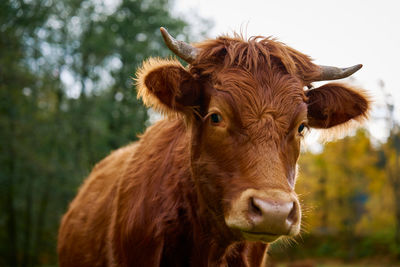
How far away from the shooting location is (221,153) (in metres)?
3.03

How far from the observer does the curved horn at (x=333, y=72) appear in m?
3.46

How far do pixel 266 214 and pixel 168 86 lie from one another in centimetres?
146

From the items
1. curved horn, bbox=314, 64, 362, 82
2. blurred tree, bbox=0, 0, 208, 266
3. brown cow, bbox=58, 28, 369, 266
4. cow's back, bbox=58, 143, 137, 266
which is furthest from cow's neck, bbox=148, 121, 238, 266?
blurred tree, bbox=0, 0, 208, 266

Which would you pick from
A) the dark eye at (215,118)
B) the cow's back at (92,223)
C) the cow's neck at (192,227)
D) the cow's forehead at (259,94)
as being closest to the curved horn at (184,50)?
the cow's forehead at (259,94)

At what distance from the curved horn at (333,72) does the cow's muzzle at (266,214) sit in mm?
1369

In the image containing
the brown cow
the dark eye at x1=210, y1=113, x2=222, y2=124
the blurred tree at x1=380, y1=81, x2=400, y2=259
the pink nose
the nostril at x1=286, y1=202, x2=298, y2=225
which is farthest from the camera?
the blurred tree at x1=380, y1=81, x2=400, y2=259

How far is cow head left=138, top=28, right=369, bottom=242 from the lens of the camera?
2609 mm

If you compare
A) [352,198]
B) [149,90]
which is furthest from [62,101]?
[352,198]

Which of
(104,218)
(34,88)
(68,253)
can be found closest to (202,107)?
(104,218)

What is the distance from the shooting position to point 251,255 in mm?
3748

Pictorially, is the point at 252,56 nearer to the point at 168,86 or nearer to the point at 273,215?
the point at 168,86

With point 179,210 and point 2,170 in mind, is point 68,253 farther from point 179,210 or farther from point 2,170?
point 2,170

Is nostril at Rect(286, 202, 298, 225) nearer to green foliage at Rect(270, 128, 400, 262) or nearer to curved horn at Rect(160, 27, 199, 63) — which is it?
curved horn at Rect(160, 27, 199, 63)

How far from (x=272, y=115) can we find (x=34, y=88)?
1789 cm
